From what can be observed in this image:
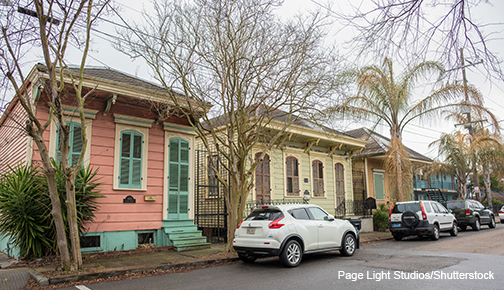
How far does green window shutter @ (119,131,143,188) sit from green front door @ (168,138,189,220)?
1065 millimetres

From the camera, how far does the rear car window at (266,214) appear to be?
887 centimetres

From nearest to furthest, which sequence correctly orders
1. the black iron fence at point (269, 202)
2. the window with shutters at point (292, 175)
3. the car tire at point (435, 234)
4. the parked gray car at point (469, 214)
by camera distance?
the car tire at point (435, 234), the black iron fence at point (269, 202), the window with shutters at point (292, 175), the parked gray car at point (469, 214)

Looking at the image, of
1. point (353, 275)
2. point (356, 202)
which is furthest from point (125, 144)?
point (356, 202)

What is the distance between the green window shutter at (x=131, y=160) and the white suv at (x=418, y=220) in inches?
414

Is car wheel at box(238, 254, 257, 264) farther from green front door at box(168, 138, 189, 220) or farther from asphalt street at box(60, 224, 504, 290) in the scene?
green front door at box(168, 138, 189, 220)

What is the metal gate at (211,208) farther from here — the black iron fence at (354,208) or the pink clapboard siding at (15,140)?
the black iron fence at (354,208)

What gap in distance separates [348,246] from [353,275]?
2960 millimetres

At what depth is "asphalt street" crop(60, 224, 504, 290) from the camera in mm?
6469

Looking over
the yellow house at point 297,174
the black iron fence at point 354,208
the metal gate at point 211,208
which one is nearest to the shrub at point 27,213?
the metal gate at point 211,208

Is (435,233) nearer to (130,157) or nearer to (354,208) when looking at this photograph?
(354,208)

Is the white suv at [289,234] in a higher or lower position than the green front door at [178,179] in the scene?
lower

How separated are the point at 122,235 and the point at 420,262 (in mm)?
8363

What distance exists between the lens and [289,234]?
8.55 m

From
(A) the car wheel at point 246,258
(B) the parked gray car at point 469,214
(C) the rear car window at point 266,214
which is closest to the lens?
(C) the rear car window at point 266,214
